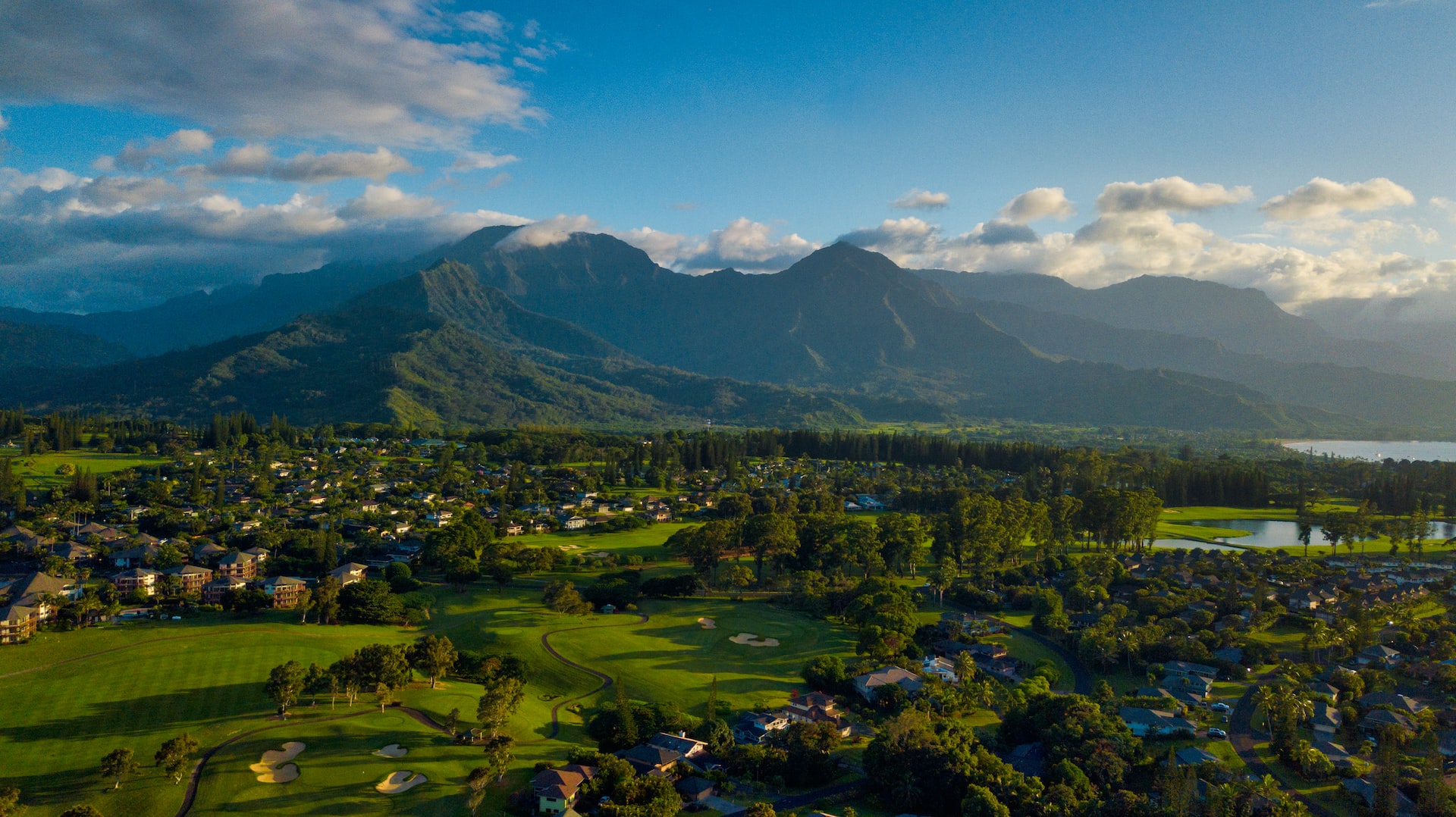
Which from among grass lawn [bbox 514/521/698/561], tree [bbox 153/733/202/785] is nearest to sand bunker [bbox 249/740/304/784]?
tree [bbox 153/733/202/785]

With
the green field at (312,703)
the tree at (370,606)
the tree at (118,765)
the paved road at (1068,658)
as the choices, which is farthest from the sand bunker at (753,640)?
the tree at (118,765)

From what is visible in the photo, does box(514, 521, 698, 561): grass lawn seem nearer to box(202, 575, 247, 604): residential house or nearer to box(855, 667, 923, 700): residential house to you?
box(202, 575, 247, 604): residential house

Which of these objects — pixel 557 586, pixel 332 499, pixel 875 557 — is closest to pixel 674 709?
pixel 557 586

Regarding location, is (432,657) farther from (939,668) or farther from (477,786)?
(939,668)

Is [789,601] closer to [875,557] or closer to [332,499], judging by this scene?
[875,557]

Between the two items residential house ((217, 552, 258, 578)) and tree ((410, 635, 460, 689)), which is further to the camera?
residential house ((217, 552, 258, 578))

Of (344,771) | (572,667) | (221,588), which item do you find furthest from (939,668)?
(221,588)
